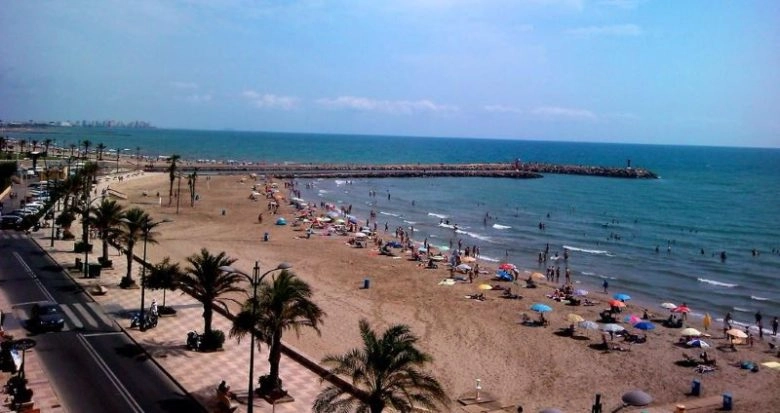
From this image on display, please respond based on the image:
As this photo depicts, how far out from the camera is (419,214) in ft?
246

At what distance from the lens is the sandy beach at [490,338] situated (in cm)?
2370

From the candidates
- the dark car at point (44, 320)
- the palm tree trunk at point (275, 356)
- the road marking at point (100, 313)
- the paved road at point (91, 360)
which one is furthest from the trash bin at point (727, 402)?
the dark car at point (44, 320)

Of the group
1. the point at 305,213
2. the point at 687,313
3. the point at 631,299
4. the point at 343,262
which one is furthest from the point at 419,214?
the point at 687,313

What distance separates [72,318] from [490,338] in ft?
58.0

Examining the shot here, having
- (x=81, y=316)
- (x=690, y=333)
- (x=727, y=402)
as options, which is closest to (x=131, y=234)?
(x=81, y=316)

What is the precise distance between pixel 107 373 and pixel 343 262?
84.1ft

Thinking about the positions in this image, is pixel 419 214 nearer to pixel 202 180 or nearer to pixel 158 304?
pixel 202 180

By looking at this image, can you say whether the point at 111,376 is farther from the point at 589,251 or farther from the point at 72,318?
the point at 589,251

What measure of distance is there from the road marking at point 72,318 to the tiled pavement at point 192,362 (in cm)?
33

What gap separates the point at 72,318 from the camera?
2534cm

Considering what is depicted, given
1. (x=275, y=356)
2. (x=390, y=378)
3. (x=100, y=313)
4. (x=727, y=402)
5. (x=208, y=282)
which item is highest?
(x=208, y=282)

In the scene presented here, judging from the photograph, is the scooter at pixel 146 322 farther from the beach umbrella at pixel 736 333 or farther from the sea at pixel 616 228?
the sea at pixel 616 228

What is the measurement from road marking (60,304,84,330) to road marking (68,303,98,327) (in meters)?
0.26

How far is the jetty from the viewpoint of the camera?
117m
